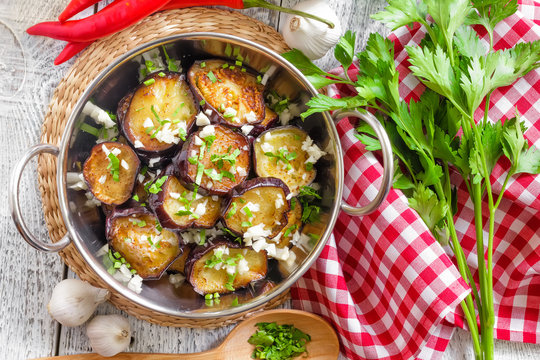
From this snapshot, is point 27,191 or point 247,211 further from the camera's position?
point 27,191

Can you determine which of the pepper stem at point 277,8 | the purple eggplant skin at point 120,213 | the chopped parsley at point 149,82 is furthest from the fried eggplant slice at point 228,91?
the purple eggplant skin at point 120,213

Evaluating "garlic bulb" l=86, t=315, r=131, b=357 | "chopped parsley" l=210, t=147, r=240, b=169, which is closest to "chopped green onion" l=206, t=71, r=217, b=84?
"chopped parsley" l=210, t=147, r=240, b=169

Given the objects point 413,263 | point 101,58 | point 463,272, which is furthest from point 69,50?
point 463,272

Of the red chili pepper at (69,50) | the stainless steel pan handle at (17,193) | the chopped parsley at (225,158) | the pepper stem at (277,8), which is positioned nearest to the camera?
the stainless steel pan handle at (17,193)

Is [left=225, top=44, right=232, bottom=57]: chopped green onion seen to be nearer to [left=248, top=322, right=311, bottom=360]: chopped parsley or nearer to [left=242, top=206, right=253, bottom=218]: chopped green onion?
[left=242, top=206, right=253, bottom=218]: chopped green onion

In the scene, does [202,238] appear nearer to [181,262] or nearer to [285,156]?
[181,262]

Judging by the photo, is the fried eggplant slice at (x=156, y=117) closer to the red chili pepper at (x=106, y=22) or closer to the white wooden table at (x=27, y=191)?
the red chili pepper at (x=106, y=22)
